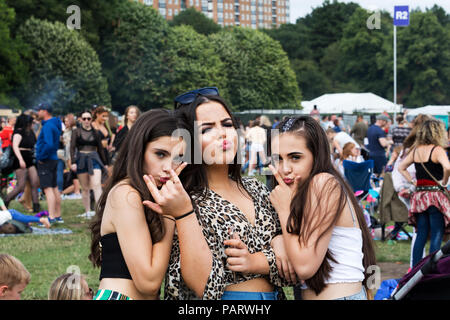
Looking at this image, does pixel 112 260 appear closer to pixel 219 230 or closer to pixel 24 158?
pixel 219 230

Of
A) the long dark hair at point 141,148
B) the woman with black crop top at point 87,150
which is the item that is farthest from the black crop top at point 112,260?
the woman with black crop top at point 87,150

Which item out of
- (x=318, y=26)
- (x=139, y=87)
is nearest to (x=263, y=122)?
(x=139, y=87)

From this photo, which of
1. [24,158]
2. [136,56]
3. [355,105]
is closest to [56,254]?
[24,158]

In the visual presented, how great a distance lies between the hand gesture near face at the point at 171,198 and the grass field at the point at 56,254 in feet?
13.4

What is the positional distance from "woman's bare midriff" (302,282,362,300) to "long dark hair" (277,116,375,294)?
22 millimetres

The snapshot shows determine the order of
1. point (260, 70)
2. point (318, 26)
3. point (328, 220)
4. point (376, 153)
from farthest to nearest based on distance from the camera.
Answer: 1. point (318, 26)
2. point (260, 70)
3. point (376, 153)
4. point (328, 220)

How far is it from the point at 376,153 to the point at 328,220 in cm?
1298

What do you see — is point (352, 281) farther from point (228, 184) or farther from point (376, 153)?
point (376, 153)

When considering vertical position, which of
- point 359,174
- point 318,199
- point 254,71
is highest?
point 254,71

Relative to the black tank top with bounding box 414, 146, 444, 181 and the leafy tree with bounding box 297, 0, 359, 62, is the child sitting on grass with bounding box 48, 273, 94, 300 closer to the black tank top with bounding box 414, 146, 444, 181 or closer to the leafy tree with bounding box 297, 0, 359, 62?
the black tank top with bounding box 414, 146, 444, 181

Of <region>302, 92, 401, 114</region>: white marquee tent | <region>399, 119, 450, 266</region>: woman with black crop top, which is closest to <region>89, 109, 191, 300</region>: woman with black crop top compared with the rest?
<region>399, 119, 450, 266</region>: woman with black crop top

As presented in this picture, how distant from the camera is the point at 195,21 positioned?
81250 millimetres

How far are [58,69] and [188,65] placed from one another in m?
15.9
